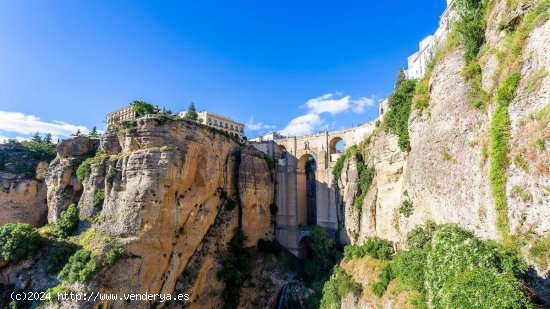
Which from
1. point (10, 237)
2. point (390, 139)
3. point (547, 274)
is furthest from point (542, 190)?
point (10, 237)

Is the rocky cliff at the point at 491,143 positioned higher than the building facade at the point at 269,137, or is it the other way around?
the building facade at the point at 269,137

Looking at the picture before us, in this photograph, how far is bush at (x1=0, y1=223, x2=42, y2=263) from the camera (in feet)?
82.3

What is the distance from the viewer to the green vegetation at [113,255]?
79.3 feet

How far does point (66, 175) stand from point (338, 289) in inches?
1075

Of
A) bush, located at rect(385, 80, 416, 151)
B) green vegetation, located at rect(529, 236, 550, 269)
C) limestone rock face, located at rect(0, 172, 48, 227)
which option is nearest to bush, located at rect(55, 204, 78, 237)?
limestone rock face, located at rect(0, 172, 48, 227)

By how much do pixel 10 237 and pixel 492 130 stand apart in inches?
1323

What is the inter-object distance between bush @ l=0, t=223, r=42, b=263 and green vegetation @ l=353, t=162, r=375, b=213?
27.3m

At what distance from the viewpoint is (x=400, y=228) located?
75.8 ft

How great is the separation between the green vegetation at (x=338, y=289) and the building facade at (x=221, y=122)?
130ft

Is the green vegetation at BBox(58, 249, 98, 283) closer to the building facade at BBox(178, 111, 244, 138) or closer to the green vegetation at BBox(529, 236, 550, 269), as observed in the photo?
the green vegetation at BBox(529, 236, 550, 269)

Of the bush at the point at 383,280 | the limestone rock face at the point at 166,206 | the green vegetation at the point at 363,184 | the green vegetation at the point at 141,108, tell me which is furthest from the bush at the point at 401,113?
the green vegetation at the point at 141,108

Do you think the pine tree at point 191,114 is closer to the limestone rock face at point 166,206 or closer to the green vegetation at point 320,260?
the limestone rock face at point 166,206

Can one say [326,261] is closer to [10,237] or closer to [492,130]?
[492,130]

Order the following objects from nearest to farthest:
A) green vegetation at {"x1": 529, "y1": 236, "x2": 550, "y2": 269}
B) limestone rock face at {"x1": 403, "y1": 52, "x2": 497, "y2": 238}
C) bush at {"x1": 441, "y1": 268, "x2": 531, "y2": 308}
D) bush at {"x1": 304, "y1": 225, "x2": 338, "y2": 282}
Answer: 1. bush at {"x1": 441, "y1": 268, "x2": 531, "y2": 308}
2. green vegetation at {"x1": 529, "y1": 236, "x2": 550, "y2": 269}
3. limestone rock face at {"x1": 403, "y1": 52, "x2": 497, "y2": 238}
4. bush at {"x1": 304, "y1": 225, "x2": 338, "y2": 282}
